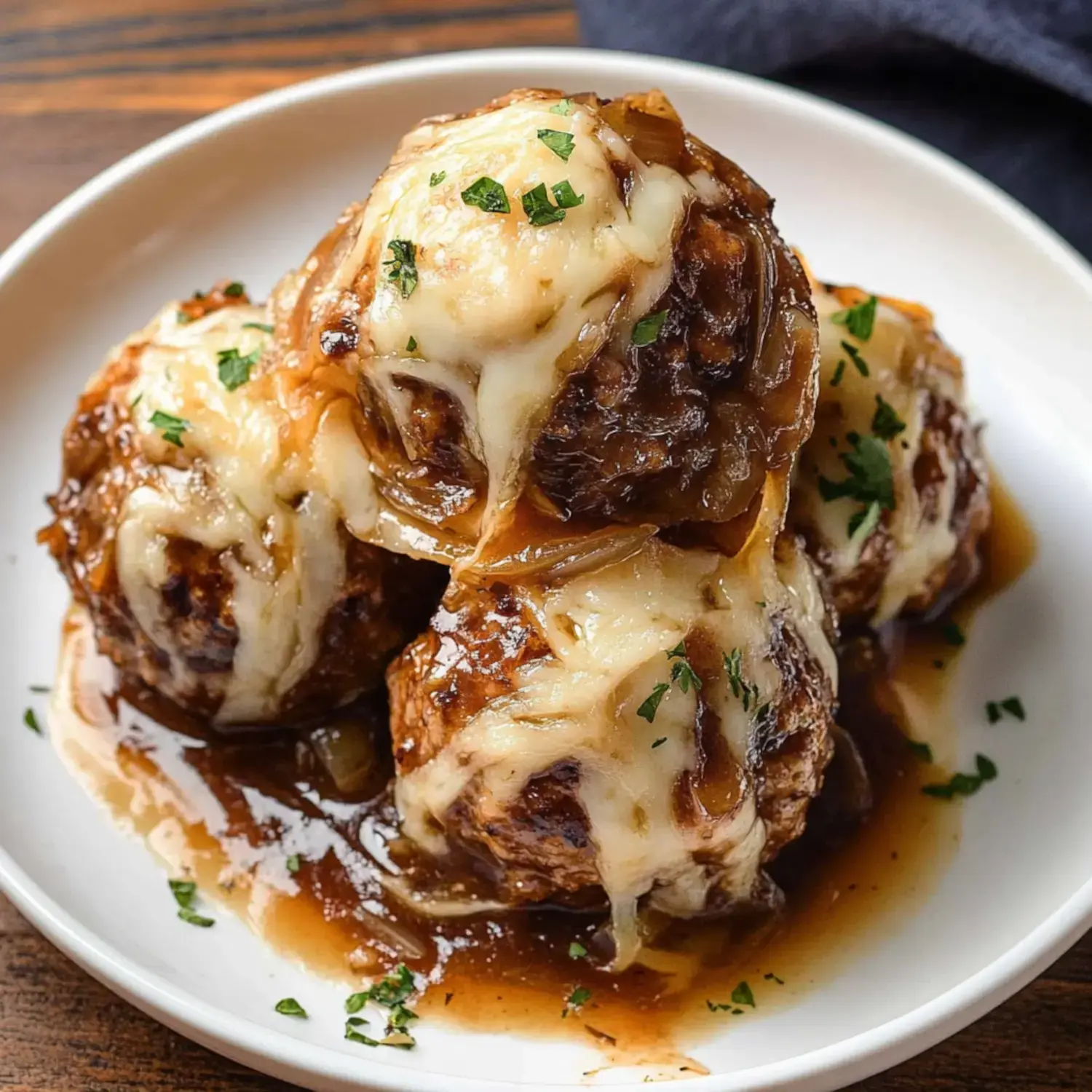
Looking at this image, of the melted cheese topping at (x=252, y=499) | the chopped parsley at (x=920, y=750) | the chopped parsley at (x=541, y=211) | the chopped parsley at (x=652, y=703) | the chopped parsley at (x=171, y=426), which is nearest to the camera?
the chopped parsley at (x=541, y=211)

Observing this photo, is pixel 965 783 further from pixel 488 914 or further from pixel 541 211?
pixel 541 211

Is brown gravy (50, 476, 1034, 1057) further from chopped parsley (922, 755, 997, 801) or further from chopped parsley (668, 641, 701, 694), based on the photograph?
chopped parsley (668, 641, 701, 694)

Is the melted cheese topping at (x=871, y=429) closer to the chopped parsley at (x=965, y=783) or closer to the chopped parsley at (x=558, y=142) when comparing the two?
the chopped parsley at (x=965, y=783)

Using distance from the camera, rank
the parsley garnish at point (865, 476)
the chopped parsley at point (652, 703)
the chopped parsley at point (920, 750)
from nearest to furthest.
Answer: the chopped parsley at point (652, 703), the parsley garnish at point (865, 476), the chopped parsley at point (920, 750)

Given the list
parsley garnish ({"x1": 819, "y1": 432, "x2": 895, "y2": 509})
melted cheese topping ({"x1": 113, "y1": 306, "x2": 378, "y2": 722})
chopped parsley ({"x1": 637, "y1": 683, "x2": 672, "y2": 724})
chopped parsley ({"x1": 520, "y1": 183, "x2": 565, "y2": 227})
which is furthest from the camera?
parsley garnish ({"x1": 819, "y1": 432, "x2": 895, "y2": 509})

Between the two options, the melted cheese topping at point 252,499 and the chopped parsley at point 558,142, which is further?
the melted cheese topping at point 252,499

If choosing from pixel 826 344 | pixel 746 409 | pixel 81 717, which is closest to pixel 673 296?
pixel 746 409

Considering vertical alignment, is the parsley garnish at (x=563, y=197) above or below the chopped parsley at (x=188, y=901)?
above

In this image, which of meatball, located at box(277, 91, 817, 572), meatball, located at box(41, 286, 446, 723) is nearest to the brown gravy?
meatball, located at box(41, 286, 446, 723)

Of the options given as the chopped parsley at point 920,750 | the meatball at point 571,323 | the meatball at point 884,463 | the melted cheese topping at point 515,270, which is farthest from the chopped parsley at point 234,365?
the chopped parsley at point 920,750
